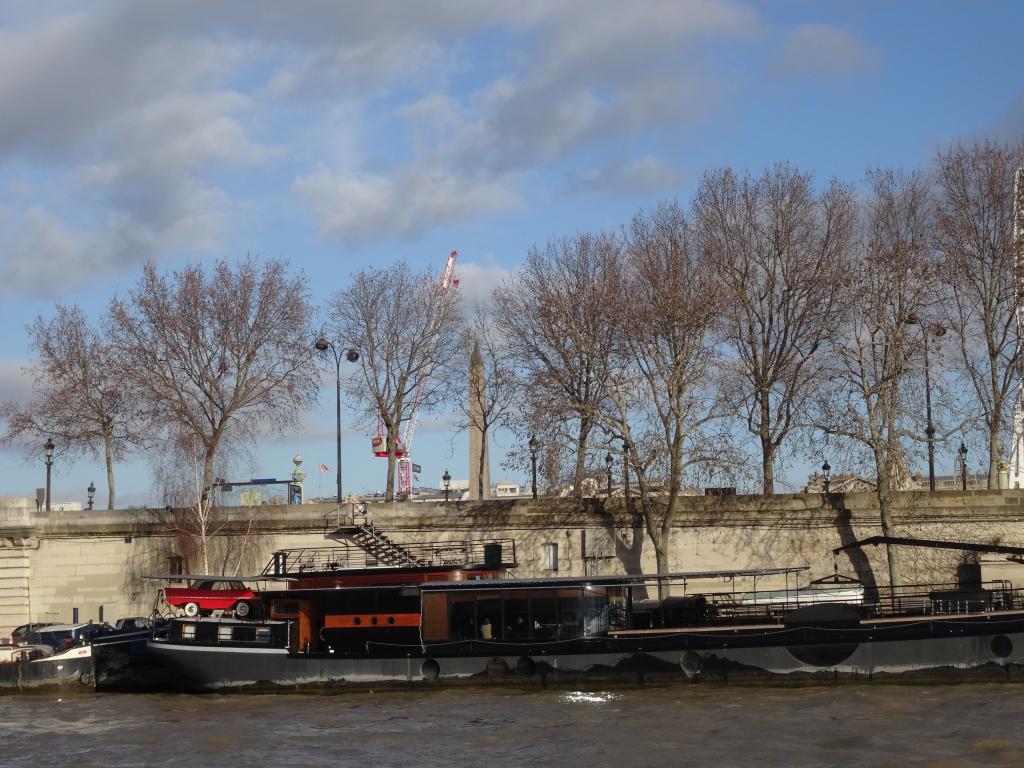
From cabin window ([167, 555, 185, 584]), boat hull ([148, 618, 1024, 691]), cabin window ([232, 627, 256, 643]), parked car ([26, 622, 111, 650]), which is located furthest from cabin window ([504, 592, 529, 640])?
cabin window ([167, 555, 185, 584])

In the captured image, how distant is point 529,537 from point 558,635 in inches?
638

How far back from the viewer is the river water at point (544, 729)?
2566 centimetres

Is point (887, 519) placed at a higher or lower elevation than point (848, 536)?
higher

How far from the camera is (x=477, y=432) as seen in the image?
214 feet

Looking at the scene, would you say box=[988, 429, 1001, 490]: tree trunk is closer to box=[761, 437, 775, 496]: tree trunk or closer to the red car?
box=[761, 437, 775, 496]: tree trunk

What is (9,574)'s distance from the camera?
51469 millimetres

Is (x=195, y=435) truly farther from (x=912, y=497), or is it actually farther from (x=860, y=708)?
(x=860, y=708)

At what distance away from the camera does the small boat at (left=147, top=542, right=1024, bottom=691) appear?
33281 mm

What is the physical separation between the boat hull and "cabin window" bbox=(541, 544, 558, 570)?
16066mm

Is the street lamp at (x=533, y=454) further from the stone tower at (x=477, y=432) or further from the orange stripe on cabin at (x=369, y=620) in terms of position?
the orange stripe on cabin at (x=369, y=620)

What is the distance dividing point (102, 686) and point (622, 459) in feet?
66.7

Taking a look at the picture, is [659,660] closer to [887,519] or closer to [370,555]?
[887,519]

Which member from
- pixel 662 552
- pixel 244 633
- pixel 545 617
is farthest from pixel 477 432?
pixel 545 617

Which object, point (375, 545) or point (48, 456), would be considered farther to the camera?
point (48, 456)
